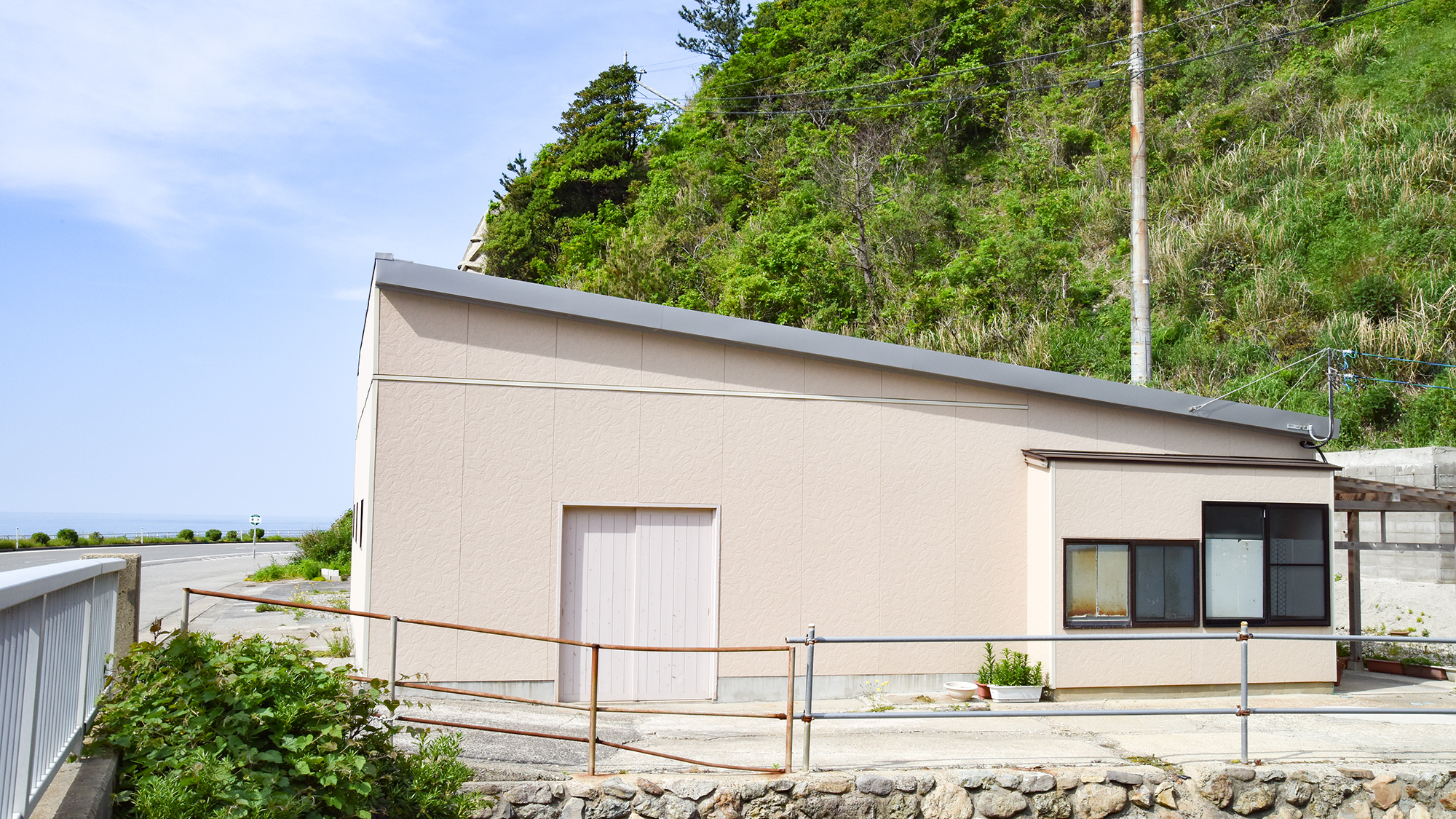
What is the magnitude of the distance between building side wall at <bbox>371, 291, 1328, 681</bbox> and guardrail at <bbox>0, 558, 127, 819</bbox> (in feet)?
13.2

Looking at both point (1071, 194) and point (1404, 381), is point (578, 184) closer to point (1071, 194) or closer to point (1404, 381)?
point (1071, 194)

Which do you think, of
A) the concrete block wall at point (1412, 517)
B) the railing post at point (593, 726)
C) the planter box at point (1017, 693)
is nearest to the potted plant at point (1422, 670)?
the concrete block wall at point (1412, 517)

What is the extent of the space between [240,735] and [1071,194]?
84.1 feet

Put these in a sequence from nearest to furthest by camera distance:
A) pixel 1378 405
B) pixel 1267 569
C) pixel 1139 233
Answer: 1. pixel 1267 569
2. pixel 1139 233
3. pixel 1378 405

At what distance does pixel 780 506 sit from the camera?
435 inches

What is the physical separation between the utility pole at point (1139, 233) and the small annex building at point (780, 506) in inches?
192

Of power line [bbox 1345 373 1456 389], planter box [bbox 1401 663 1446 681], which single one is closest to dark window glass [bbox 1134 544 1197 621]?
planter box [bbox 1401 663 1446 681]

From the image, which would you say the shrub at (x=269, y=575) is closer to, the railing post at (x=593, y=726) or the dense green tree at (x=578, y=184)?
the dense green tree at (x=578, y=184)

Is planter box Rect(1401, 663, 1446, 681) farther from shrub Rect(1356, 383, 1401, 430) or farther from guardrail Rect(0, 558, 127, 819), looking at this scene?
guardrail Rect(0, 558, 127, 819)

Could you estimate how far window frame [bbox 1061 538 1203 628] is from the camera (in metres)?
11.1

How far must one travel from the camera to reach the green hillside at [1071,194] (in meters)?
21.6

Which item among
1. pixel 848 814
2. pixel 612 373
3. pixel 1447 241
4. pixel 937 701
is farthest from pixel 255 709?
pixel 1447 241

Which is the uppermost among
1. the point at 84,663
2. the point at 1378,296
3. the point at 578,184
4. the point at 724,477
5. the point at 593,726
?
the point at 578,184

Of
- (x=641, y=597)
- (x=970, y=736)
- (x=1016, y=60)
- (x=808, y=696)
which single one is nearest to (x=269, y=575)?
(x=641, y=597)
